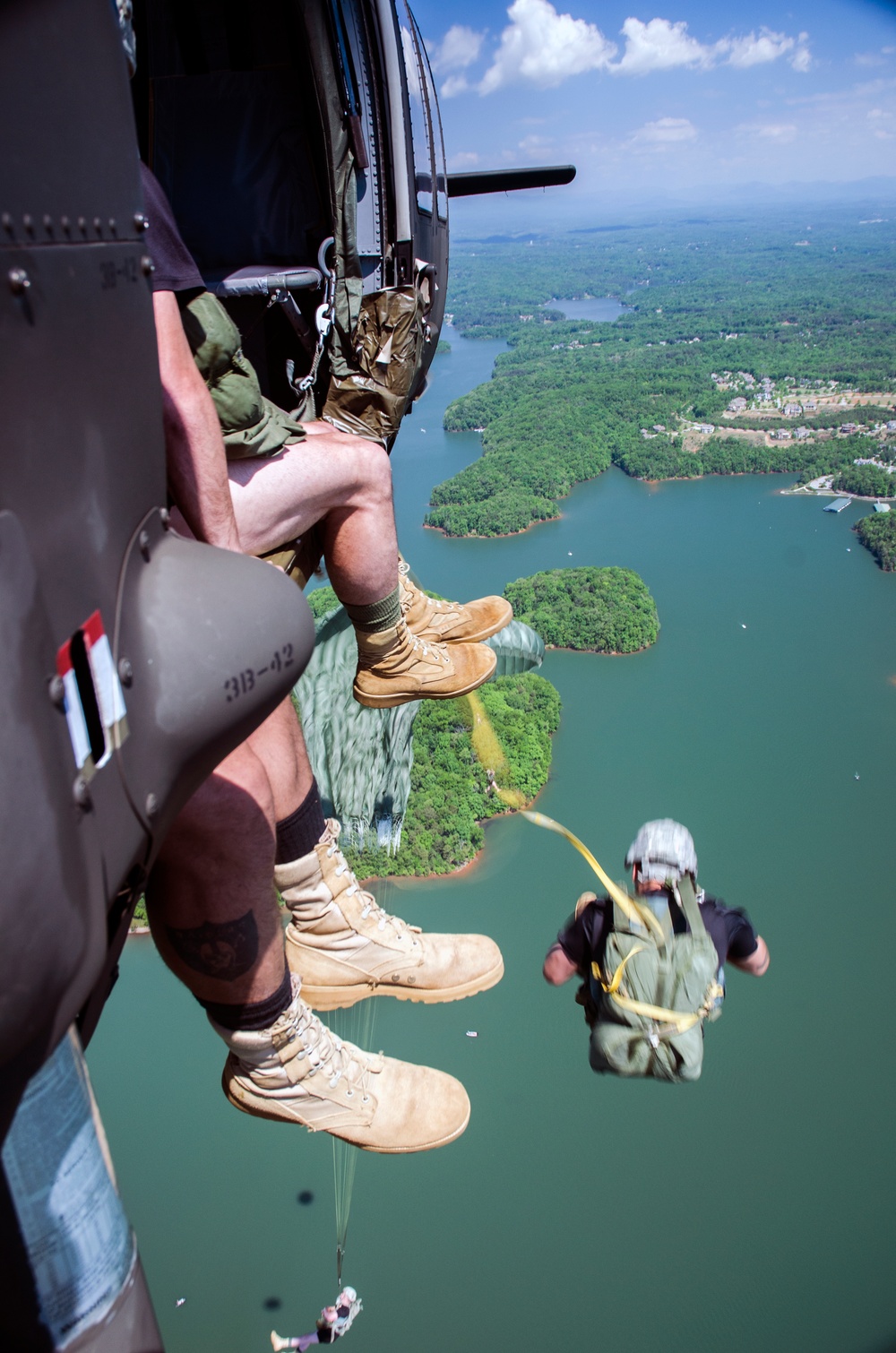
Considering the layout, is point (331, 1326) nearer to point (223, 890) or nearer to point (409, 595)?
point (409, 595)

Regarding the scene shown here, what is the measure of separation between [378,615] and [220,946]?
1.27 meters

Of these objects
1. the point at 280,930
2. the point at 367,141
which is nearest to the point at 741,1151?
the point at 280,930

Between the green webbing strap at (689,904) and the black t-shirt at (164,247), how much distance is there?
1.59m

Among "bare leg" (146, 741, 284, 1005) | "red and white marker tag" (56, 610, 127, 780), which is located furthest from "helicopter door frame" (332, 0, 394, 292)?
"red and white marker tag" (56, 610, 127, 780)

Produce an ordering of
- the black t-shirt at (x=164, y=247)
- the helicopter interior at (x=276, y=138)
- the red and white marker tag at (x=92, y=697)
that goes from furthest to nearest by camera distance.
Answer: the helicopter interior at (x=276, y=138) < the black t-shirt at (x=164, y=247) < the red and white marker tag at (x=92, y=697)

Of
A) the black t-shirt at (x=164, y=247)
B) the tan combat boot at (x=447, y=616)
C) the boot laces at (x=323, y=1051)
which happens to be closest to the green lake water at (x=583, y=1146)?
the boot laces at (x=323, y=1051)

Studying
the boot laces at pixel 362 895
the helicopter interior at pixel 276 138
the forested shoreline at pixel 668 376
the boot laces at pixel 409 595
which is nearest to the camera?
the helicopter interior at pixel 276 138

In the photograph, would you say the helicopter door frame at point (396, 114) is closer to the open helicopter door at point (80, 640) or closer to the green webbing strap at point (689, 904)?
the open helicopter door at point (80, 640)

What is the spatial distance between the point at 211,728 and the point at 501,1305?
12944 millimetres

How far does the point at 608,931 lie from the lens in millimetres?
2166

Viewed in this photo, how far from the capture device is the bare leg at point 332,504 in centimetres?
236

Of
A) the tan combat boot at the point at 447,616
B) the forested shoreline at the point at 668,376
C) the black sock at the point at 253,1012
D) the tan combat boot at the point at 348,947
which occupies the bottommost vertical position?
the forested shoreline at the point at 668,376

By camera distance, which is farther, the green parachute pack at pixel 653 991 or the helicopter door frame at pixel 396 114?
the helicopter door frame at pixel 396 114

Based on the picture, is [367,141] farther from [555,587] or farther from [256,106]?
[555,587]
